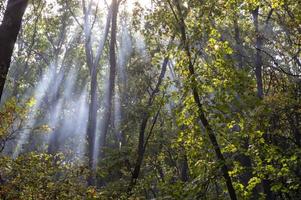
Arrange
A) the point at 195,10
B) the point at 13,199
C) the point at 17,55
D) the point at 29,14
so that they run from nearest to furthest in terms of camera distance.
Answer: the point at 13,199 < the point at 195,10 < the point at 29,14 < the point at 17,55

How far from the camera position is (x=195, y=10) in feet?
34.0

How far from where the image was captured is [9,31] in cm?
540

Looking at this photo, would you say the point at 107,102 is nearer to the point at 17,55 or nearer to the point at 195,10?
the point at 195,10

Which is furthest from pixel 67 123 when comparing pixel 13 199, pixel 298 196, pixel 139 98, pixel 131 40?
pixel 13 199

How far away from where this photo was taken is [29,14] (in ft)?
87.6

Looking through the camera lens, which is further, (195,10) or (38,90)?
(38,90)

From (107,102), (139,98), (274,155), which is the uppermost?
(139,98)

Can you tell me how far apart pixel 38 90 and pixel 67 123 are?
6.35 meters

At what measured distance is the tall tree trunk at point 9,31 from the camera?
5.25 metres

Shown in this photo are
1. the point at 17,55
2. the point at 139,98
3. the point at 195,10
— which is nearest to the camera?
the point at 195,10

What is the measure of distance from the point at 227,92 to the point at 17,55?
96.7 ft

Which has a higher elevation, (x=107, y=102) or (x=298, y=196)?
(x=107, y=102)

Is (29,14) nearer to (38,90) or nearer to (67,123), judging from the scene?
(67,123)

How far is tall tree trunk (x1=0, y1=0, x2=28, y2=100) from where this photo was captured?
207 inches
